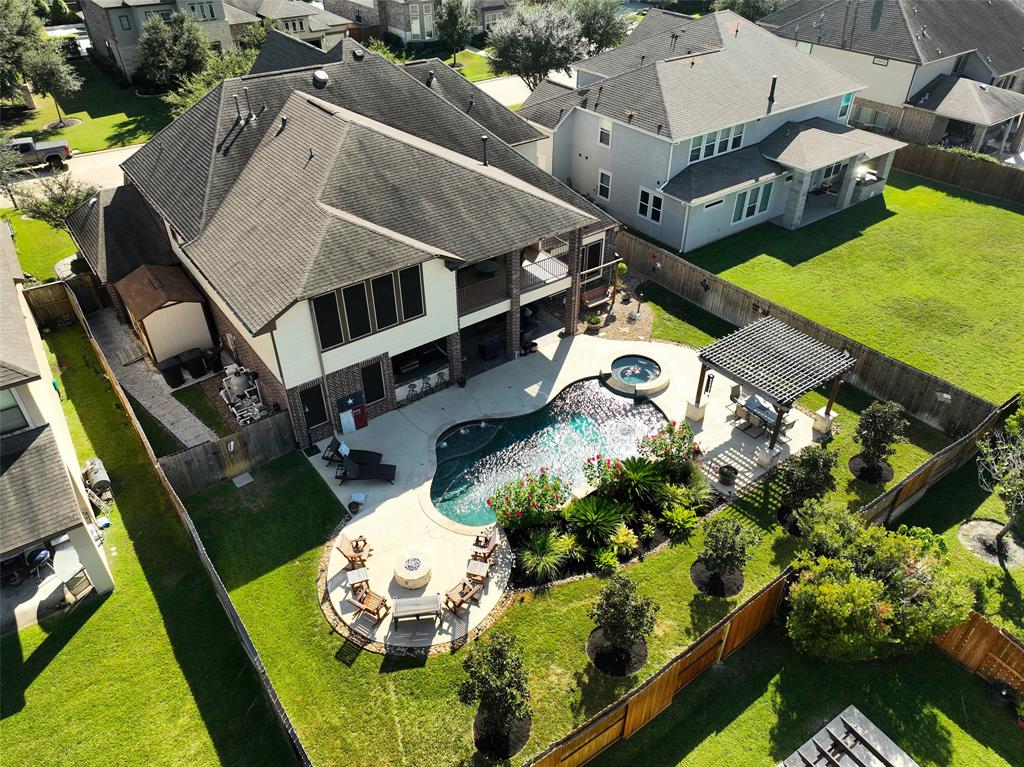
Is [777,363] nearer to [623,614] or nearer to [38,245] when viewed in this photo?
[623,614]

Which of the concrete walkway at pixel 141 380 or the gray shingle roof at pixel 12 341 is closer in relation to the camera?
the gray shingle roof at pixel 12 341

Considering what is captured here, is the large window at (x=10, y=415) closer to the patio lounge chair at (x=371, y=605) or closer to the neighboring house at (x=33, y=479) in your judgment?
the neighboring house at (x=33, y=479)

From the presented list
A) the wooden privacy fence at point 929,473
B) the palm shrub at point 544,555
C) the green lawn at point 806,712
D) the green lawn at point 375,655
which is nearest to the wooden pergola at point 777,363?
the wooden privacy fence at point 929,473

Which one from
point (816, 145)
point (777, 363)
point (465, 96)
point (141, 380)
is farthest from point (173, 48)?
point (777, 363)

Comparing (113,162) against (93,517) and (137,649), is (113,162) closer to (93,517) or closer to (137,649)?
(93,517)

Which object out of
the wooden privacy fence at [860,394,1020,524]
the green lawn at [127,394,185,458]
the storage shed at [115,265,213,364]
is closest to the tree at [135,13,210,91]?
the storage shed at [115,265,213,364]

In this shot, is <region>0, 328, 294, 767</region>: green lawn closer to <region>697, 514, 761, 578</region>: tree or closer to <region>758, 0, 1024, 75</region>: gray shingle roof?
<region>697, 514, 761, 578</region>: tree
